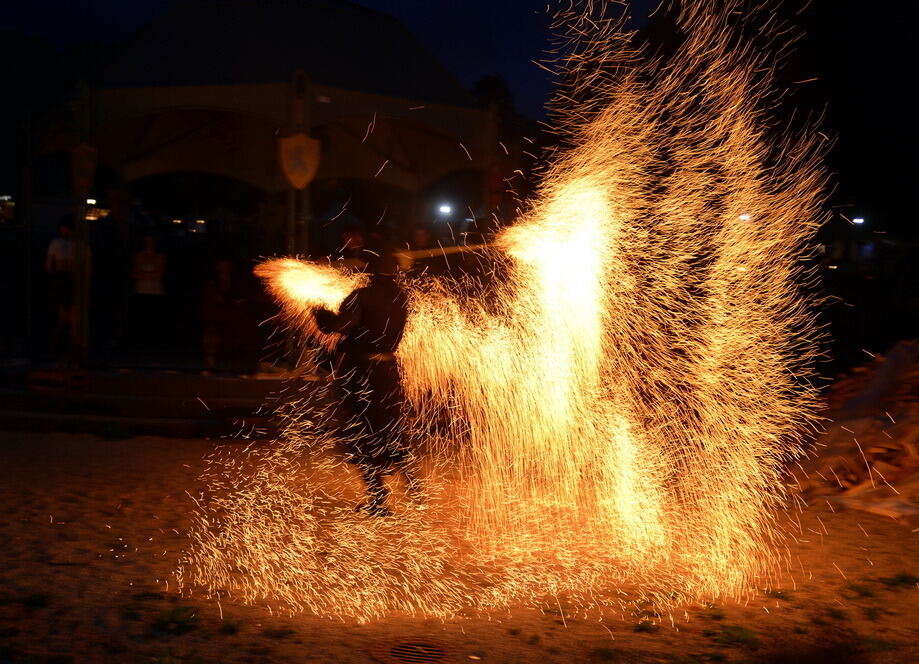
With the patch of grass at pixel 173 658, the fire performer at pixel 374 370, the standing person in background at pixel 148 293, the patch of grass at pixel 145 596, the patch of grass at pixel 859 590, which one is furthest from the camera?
the standing person in background at pixel 148 293

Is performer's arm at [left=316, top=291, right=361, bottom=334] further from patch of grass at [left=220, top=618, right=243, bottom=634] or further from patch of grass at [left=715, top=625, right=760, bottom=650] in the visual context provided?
patch of grass at [left=715, top=625, right=760, bottom=650]

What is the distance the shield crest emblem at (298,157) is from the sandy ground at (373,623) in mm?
5087

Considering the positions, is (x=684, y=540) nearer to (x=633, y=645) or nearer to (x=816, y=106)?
(x=633, y=645)

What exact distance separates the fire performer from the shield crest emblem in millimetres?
4251

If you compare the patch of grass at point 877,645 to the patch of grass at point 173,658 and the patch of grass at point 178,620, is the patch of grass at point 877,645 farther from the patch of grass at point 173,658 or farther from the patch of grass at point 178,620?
the patch of grass at point 178,620

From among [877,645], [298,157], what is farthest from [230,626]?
[298,157]

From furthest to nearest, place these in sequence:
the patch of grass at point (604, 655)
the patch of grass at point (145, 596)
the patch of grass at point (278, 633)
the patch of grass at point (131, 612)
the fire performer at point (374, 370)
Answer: the fire performer at point (374, 370) → the patch of grass at point (145, 596) → the patch of grass at point (131, 612) → the patch of grass at point (278, 633) → the patch of grass at point (604, 655)

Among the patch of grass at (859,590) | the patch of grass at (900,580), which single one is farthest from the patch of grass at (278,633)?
the patch of grass at (900,580)


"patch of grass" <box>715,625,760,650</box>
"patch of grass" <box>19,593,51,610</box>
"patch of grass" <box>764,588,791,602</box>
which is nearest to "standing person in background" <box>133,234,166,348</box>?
"patch of grass" <box>19,593,51,610</box>

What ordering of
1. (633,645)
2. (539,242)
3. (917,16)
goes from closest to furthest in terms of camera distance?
(633,645) → (539,242) → (917,16)

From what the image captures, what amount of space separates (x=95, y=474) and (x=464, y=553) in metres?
3.83

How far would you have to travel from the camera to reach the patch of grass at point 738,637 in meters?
4.87

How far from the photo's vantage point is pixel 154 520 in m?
7.02

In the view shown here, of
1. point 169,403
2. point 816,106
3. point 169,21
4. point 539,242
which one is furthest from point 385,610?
point 816,106
